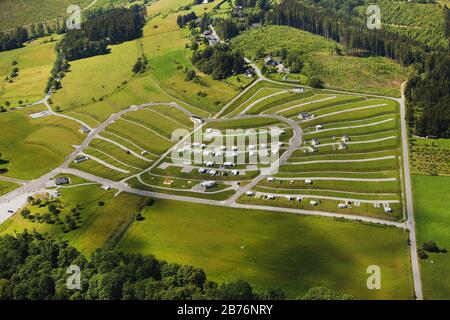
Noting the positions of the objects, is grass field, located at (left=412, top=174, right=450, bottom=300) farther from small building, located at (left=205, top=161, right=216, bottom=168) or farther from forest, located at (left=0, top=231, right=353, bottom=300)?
small building, located at (left=205, top=161, right=216, bottom=168)

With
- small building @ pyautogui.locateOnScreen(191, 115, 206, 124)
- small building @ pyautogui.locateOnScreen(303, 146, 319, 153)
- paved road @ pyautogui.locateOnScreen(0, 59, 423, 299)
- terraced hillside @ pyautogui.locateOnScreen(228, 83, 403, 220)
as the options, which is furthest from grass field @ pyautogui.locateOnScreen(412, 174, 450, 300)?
small building @ pyautogui.locateOnScreen(191, 115, 206, 124)

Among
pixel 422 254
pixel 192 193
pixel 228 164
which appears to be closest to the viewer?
pixel 422 254

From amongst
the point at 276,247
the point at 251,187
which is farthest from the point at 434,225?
the point at 251,187

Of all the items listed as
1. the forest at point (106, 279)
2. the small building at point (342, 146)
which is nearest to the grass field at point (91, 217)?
the forest at point (106, 279)

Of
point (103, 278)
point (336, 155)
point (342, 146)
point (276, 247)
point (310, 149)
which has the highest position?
point (342, 146)

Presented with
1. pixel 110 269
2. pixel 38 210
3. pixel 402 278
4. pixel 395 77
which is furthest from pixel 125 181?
pixel 395 77

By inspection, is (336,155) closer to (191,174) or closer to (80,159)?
(191,174)
